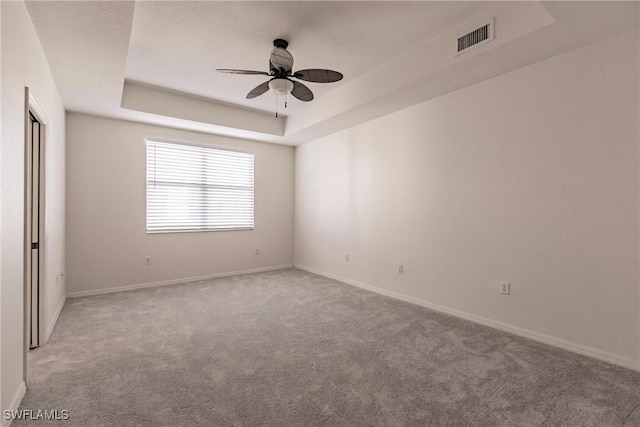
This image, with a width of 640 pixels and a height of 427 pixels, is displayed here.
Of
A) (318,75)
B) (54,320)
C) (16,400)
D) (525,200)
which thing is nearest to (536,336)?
(525,200)

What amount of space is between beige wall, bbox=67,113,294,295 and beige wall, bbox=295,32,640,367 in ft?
8.97

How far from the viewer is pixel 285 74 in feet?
9.60

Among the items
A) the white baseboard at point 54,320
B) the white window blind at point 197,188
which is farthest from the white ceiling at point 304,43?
the white baseboard at point 54,320

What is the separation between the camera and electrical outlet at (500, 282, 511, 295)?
313 cm

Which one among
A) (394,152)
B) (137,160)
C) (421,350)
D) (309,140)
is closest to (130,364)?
(421,350)

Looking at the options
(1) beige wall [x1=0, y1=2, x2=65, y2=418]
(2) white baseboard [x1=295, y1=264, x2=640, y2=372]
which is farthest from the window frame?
(2) white baseboard [x1=295, y1=264, x2=640, y2=372]

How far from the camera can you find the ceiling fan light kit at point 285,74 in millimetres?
2758

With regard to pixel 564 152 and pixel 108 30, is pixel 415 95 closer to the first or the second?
pixel 564 152

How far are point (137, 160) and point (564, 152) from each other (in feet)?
17.4

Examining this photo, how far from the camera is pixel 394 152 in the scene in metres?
4.31

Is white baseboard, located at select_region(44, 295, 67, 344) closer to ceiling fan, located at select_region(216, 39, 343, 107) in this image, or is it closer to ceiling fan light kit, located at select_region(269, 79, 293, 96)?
ceiling fan, located at select_region(216, 39, 343, 107)

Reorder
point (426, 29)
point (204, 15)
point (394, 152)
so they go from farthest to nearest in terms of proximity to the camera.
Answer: point (394, 152) < point (426, 29) < point (204, 15)

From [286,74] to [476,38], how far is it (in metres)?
1.68

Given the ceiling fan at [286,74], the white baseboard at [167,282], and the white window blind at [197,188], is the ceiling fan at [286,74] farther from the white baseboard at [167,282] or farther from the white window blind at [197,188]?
the white baseboard at [167,282]
